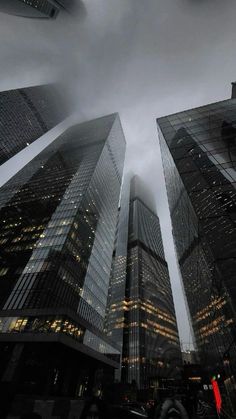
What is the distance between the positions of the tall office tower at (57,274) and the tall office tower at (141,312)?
38375 mm

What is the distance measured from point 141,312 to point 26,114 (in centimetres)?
10286

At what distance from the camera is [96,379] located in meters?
47.3

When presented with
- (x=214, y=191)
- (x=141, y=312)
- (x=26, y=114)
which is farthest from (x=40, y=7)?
(x=141, y=312)

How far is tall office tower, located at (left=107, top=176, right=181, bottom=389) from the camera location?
9700 cm

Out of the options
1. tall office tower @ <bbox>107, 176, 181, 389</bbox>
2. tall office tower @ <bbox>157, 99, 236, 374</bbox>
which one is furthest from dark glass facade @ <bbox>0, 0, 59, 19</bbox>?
tall office tower @ <bbox>107, 176, 181, 389</bbox>

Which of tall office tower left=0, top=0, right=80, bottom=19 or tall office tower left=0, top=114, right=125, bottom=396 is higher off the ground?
tall office tower left=0, top=0, right=80, bottom=19

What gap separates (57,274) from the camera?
47562 millimetres

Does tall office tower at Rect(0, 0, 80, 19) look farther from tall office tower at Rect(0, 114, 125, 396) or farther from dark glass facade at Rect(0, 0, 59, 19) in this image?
tall office tower at Rect(0, 114, 125, 396)

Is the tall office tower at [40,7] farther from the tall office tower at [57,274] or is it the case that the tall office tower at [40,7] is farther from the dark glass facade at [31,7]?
the tall office tower at [57,274]

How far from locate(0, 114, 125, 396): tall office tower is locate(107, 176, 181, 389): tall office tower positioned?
38375 mm

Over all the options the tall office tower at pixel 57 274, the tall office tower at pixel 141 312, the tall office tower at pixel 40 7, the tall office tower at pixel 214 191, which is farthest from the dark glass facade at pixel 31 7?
the tall office tower at pixel 141 312

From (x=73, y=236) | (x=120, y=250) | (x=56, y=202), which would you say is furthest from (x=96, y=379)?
(x=120, y=250)

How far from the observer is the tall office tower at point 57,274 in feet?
114

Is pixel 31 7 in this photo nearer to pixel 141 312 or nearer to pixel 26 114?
pixel 26 114
